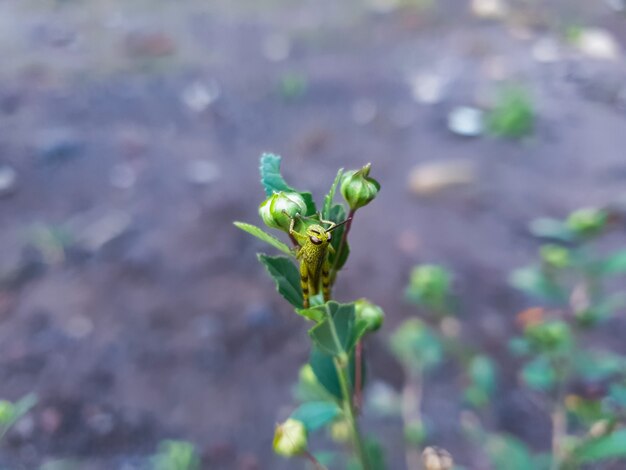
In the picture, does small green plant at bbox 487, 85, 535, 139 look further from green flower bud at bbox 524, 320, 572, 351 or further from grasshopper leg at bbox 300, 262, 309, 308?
grasshopper leg at bbox 300, 262, 309, 308

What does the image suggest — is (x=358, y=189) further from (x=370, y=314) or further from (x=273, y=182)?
(x=370, y=314)

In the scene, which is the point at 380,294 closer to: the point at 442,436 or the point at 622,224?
the point at 442,436

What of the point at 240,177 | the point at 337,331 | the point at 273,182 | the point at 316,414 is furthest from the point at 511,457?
the point at 240,177

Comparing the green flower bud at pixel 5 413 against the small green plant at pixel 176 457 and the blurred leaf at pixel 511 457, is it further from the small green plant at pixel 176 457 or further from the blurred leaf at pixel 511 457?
the blurred leaf at pixel 511 457

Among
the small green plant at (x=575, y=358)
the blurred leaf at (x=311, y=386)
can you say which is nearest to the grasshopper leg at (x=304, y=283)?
the blurred leaf at (x=311, y=386)

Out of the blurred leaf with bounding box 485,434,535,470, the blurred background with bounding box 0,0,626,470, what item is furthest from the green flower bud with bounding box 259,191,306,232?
the blurred background with bounding box 0,0,626,470

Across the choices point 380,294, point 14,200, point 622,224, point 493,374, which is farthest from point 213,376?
point 622,224
